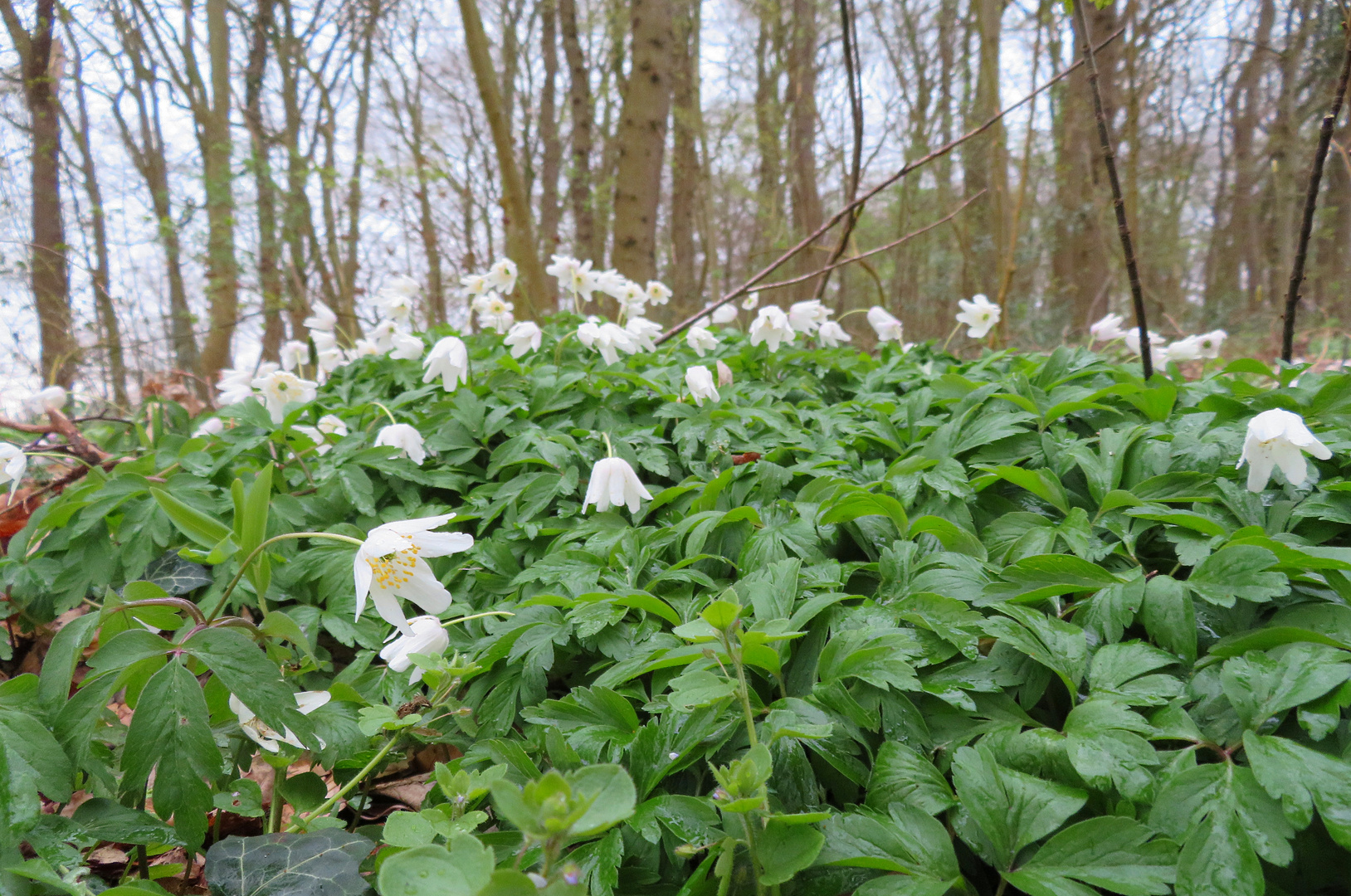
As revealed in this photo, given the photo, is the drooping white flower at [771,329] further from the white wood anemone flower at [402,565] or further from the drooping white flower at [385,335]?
the white wood anemone flower at [402,565]

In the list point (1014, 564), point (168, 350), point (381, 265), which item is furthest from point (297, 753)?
point (381, 265)

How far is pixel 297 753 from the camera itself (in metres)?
1.26

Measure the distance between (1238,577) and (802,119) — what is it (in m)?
11.5

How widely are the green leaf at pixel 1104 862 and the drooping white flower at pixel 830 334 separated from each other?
2.52 m

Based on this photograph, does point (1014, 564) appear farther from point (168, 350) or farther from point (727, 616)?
point (168, 350)

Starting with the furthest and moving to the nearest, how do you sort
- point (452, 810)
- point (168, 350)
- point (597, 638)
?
point (168, 350) < point (597, 638) < point (452, 810)

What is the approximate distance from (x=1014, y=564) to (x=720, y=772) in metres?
0.69

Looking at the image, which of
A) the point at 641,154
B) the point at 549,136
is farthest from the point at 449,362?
the point at 549,136

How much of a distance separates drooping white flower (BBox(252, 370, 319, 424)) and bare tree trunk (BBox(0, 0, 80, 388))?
7.02 meters

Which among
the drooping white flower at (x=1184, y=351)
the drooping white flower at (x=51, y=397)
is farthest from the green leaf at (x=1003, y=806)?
the drooping white flower at (x=51, y=397)

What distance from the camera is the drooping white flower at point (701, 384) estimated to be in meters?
2.27

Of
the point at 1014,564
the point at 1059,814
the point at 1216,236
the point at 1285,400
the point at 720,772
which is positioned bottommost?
the point at 1059,814

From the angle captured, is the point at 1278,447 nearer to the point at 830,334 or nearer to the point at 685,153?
the point at 830,334

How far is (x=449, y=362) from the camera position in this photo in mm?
2428
